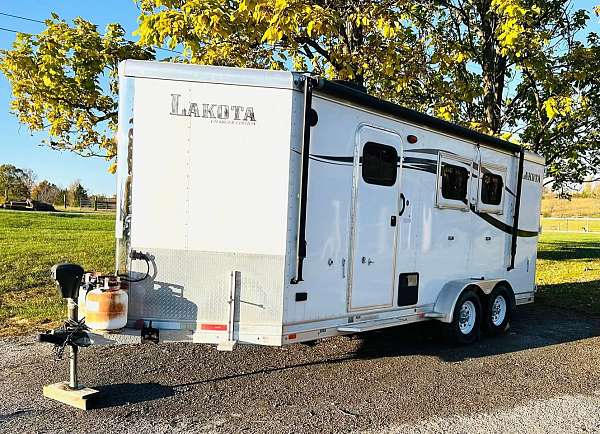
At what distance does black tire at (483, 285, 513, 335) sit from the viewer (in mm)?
7969

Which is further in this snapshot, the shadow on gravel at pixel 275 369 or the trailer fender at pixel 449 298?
the trailer fender at pixel 449 298

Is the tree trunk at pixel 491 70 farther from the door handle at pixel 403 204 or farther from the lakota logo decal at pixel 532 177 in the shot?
the door handle at pixel 403 204

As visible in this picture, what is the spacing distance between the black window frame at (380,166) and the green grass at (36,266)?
16.8 ft

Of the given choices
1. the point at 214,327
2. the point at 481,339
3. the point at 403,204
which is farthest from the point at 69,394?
the point at 481,339

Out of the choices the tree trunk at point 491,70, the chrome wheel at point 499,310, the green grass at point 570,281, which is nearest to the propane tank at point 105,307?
the chrome wheel at point 499,310

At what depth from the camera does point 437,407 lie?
17.1 ft

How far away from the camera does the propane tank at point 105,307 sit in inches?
184

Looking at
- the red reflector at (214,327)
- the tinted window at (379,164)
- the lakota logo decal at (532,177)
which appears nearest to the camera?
the red reflector at (214,327)

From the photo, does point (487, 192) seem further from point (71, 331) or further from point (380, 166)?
point (71, 331)

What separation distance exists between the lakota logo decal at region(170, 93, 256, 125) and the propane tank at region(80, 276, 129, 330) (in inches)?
65.0

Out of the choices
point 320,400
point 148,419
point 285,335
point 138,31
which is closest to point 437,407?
point 320,400

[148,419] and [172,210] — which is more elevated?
[172,210]

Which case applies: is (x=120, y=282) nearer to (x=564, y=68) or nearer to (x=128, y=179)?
(x=128, y=179)

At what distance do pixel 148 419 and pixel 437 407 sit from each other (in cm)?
261
